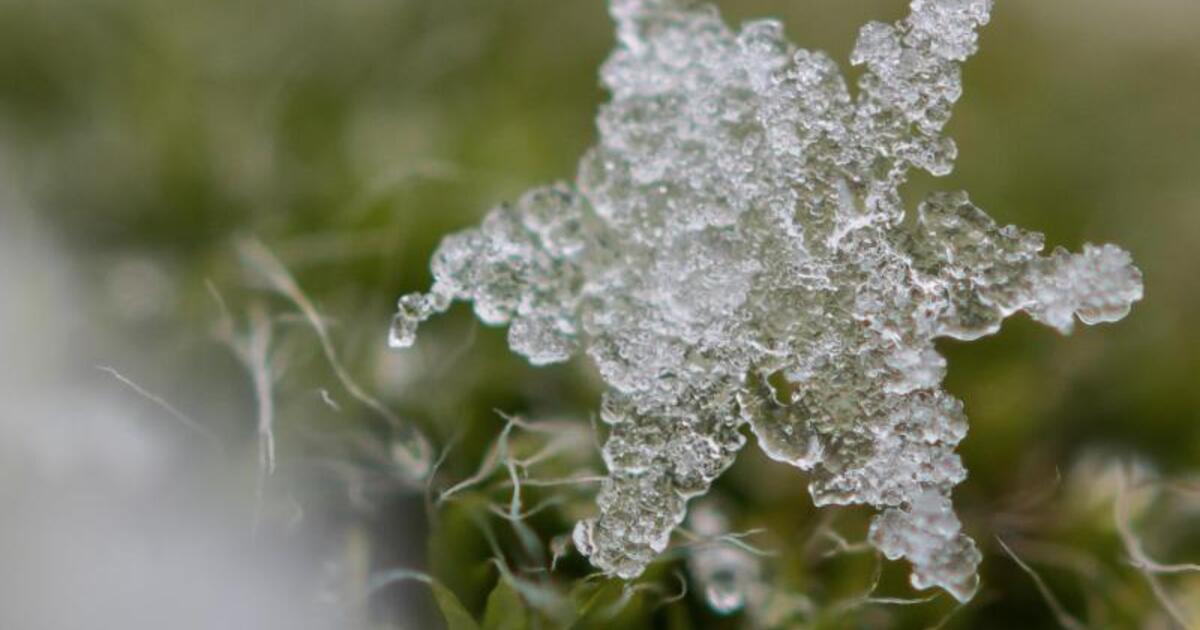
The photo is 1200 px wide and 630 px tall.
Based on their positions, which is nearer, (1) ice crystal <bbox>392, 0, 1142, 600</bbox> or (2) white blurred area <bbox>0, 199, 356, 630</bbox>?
(1) ice crystal <bbox>392, 0, 1142, 600</bbox>

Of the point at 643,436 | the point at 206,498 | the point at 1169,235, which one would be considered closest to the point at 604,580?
the point at 643,436

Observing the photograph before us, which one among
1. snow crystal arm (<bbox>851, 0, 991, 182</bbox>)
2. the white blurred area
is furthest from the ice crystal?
the white blurred area

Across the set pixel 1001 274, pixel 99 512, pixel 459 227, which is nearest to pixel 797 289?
pixel 1001 274

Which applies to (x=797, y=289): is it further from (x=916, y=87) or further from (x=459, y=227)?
(x=459, y=227)

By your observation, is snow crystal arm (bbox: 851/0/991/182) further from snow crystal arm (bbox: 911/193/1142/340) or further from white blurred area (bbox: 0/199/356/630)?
white blurred area (bbox: 0/199/356/630)

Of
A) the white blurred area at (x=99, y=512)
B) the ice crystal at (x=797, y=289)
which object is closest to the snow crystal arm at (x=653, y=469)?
the ice crystal at (x=797, y=289)

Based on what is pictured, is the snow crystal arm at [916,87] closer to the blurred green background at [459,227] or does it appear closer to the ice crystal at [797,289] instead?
the ice crystal at [797,289]
